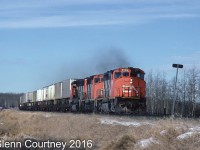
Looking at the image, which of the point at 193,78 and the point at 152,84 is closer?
the point at 193,78

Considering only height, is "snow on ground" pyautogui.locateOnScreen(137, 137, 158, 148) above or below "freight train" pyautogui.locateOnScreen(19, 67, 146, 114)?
below

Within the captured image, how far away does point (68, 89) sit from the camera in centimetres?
5366

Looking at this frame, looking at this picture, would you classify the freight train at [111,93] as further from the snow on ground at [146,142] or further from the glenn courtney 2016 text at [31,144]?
the snow on ground at [146,142]

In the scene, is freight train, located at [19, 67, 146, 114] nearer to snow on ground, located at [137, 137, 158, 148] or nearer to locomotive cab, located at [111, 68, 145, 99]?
locomotive cab, located at [111, 68, 145, 99]

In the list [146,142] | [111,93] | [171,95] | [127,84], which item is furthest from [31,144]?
[171,95]

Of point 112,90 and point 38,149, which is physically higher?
point 112,90

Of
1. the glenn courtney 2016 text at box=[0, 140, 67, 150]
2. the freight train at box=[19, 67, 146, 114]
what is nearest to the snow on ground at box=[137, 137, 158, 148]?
the glenn courtney 2016 text at box=[0, 140, 67, 150]

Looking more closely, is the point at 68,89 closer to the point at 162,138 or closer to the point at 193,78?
the point at 193,78

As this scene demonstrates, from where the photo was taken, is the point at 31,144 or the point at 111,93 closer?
the point at 31,144

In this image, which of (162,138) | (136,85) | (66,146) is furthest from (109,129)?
(136,85)

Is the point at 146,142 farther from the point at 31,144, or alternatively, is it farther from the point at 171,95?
the point at 171,95

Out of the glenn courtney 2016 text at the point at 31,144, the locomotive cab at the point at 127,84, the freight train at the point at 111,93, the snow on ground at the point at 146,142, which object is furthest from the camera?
the locomotive cab at the point at 127,84

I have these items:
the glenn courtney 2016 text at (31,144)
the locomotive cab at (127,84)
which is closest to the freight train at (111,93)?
the locomotive cab at (127,84)

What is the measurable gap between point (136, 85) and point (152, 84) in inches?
2540
